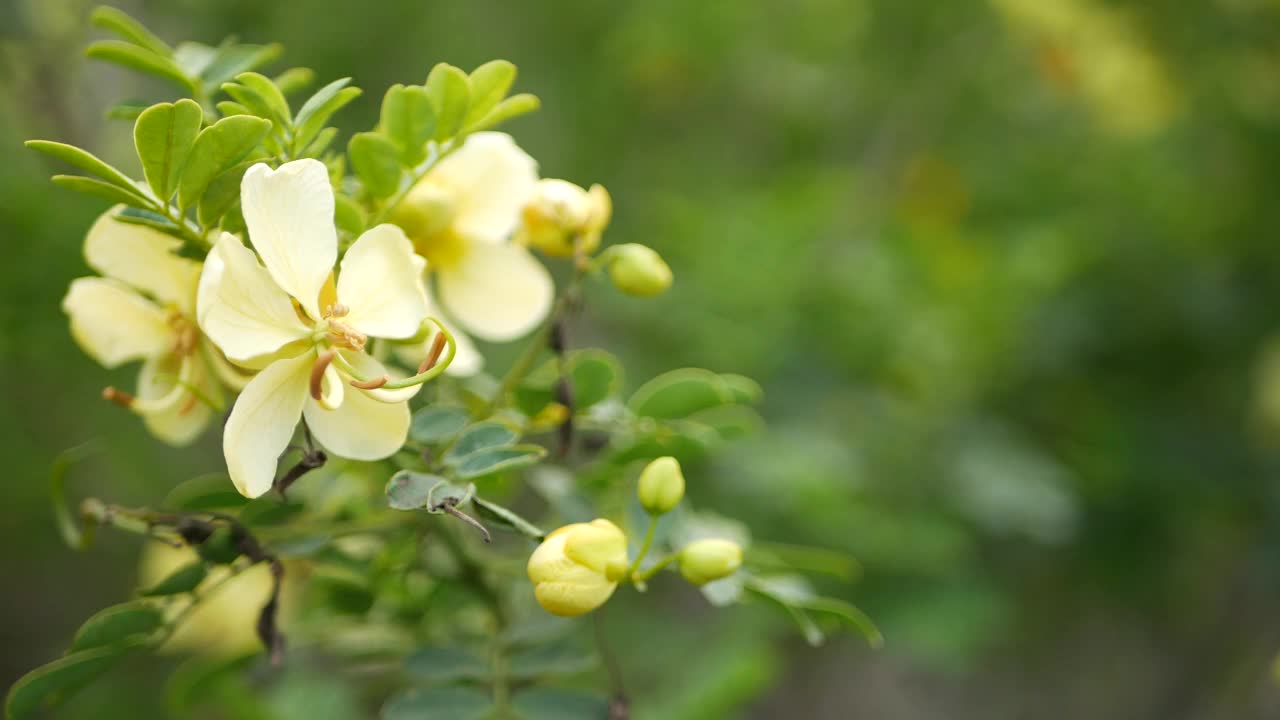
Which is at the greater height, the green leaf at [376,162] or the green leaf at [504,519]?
the green leaf at [376,162]

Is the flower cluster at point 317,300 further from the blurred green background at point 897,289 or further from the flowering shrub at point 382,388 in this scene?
the blurred green background at point 897,289

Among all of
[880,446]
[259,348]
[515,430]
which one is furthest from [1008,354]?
[259,348]

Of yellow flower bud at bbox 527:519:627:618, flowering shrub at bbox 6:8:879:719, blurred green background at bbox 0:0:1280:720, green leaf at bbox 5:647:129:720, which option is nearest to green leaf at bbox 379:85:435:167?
flowering shrub at bbox 6:8:879:719

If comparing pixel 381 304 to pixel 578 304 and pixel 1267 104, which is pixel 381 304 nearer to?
pixel 578 304

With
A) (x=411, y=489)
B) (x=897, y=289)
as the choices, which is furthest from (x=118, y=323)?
(x=897, y=289)

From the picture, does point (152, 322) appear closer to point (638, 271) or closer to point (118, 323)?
point (118, 323)

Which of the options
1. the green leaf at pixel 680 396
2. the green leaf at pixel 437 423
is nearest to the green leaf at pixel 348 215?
the green leaf at pixel 437 423
